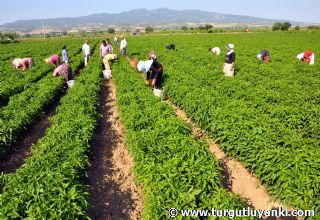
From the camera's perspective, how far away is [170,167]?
5.29m

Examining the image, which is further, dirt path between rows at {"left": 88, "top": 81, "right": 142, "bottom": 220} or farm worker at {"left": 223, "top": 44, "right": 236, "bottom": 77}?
farm worker at {"left": 223, "top": 44, "right": 236, "bottom": 77}

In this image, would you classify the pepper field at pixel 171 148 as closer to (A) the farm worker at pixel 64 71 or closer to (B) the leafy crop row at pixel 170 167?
(B) the leafy crop row at pixel 170 167

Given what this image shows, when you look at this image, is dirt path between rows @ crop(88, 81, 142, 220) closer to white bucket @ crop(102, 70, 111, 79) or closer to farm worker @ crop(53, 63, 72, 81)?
farm worker @ crop(53, 63, 72, 81)

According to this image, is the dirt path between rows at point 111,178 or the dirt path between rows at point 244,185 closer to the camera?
the dirt path between rows at point 111,178

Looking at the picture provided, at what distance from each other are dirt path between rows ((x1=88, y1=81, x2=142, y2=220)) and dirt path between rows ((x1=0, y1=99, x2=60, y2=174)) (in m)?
1.78

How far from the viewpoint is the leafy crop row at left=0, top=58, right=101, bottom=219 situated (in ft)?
13.6

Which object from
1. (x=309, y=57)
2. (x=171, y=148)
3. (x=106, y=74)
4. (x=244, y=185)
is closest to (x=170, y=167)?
(x=171, y=148)

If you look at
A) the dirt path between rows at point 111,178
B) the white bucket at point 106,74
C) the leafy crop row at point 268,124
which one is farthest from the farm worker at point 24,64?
the dirt path between rows at point 111,178

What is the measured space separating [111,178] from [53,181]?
2.01m

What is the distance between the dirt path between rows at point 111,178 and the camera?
5.51 metres

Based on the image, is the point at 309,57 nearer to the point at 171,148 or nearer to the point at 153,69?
the point at 153,69

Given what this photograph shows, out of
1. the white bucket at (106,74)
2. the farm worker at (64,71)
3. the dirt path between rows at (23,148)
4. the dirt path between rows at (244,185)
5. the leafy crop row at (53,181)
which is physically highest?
the farm worker at (64,71)

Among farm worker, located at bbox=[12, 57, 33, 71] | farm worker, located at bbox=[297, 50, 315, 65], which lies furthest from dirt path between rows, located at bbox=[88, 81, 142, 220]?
farm worker, located at bbox=[297, 50, 315, 65]

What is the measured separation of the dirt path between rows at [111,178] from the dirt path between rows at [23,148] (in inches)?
70.0
